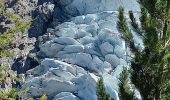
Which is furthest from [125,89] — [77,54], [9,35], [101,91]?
[77,54]

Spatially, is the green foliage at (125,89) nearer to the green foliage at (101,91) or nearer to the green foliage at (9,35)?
the green foliage at (101,91)

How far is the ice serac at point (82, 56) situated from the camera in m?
48.2

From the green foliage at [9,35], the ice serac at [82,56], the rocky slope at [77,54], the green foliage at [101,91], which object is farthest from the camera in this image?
the rocky slope at [77,54]

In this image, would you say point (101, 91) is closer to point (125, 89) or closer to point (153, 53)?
point (125, 89)

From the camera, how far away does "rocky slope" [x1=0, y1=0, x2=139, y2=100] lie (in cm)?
4856

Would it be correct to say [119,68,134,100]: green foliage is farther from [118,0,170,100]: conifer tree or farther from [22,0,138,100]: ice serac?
[22,0,138,100]: ice serac

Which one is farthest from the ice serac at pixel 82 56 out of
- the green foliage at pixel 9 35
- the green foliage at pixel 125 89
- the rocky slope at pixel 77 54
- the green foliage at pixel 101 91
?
the green foliage at pixel 9 35

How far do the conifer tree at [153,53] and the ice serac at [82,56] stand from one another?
34.5 m

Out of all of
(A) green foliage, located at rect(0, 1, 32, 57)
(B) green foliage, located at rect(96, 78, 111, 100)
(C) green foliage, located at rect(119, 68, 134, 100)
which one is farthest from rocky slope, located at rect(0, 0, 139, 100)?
(A) green foliage, located at rect(0, 1, 32, 57)

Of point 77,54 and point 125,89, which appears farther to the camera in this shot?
point 77,54

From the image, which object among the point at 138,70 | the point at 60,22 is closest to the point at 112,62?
the point at 60,22

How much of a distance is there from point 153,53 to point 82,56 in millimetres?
43758

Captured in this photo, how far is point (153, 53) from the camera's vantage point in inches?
372

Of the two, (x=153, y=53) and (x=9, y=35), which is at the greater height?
(x=9, y=35)
